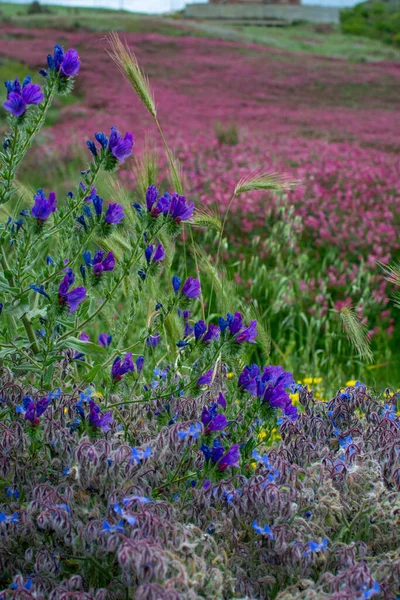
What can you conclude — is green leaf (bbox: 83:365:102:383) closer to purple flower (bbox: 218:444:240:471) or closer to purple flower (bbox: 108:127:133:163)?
purple flower (bbox: 218:444:240:471)

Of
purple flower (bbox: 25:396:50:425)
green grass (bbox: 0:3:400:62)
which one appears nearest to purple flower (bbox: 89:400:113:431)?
purple flower (bbox: 25:396:50:425)

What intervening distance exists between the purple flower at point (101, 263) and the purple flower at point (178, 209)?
211 millimetres

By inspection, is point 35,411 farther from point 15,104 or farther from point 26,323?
point 15,104

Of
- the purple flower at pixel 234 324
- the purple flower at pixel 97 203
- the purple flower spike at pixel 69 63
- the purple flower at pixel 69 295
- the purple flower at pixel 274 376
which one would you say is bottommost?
the purple flower at pixel 274 376

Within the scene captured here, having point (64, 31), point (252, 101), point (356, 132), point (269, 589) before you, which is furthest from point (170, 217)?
point (64, 31)

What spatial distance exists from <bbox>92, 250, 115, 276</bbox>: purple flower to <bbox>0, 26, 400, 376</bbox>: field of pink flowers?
75 centimetres

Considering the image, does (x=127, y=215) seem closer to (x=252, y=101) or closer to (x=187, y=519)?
(x=187, y=519)

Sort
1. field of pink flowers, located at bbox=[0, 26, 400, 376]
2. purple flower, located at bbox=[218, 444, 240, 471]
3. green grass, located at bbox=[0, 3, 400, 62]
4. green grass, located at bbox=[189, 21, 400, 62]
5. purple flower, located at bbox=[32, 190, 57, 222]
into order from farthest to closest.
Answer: green grass, located at bbox=[189, 21, 400, 62] < green grass, located at bbox=[0, 3, 400, 62] < field of pink flowers, located at bbox=[0, 26, 400, 376] < purple flower, located at bbox=[32, 190, 57, 222] < purple flower, located at bbox=[218, 444, 240, 471]

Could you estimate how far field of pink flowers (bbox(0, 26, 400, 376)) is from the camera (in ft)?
19.0

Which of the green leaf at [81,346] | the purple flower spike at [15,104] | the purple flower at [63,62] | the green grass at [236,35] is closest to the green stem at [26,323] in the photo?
the green leaf at [81,346]

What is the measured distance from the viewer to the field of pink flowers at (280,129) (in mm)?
5797

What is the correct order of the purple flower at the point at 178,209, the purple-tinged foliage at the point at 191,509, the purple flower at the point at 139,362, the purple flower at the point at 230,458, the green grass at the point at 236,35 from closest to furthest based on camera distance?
the purple-tinged foliage at the point at 191,509, the purple flower at the point at 230,458, the purple flower at the point at 178,209, the purple flower at the point at 139,362, the green grass at the point at 236,35

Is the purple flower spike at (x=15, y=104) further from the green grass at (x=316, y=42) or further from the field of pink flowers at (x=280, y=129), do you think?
the green grass at (x=316, y=42)

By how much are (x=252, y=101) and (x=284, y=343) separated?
12641 millimetres
